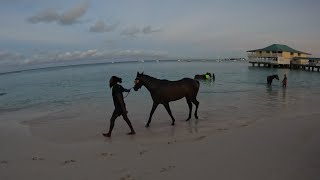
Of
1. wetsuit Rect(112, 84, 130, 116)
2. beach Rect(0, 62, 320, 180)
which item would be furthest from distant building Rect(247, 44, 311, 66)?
wetsuit Rect(112, 84, 130, 116)

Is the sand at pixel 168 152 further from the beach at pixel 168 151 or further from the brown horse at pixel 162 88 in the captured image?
the brown horse at pixel 162 88

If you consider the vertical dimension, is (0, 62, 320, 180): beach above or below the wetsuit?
below

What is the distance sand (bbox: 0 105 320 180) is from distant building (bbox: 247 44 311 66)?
2427 inches

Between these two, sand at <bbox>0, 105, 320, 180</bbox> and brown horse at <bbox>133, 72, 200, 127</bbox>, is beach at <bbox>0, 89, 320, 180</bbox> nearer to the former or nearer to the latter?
sand at <bbox>0, 105, 320, 180</bbox>

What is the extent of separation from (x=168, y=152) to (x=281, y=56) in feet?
223

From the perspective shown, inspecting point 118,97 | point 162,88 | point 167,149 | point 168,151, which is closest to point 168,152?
point 168,151

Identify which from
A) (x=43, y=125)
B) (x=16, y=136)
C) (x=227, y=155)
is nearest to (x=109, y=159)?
(x=227, y=155)

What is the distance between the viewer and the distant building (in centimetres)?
6880

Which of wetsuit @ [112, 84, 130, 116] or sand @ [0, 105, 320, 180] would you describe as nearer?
sand @ [0, 105, 320, 180]

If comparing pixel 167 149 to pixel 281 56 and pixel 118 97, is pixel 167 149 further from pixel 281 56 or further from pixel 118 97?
pixel 281 56

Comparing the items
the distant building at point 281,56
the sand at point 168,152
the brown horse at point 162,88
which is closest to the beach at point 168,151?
the sand at point 168,152

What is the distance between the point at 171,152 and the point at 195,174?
159 centimetres

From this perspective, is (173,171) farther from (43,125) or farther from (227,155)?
(43,125)

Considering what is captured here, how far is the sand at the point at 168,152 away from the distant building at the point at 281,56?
2427 inches
